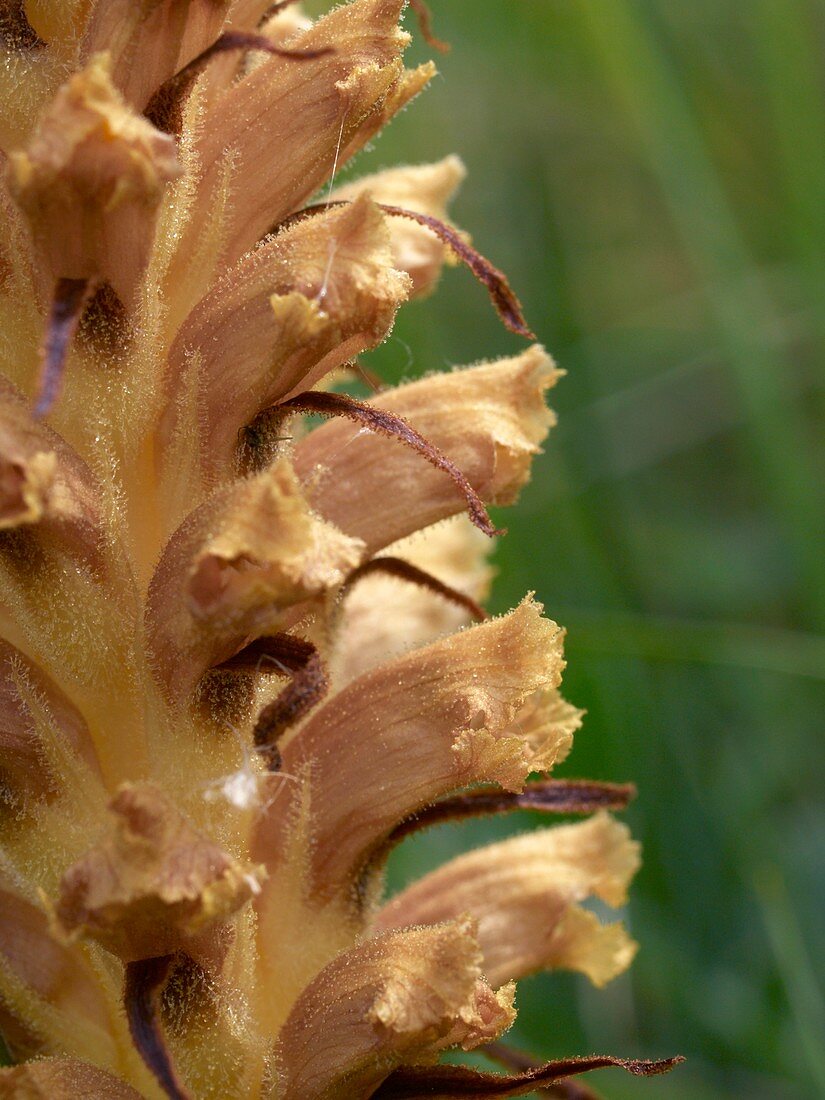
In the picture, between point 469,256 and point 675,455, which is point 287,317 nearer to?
point 469,256

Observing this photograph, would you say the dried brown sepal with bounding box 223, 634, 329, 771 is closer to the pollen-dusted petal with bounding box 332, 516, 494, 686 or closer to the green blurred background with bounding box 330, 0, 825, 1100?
the pollen-dusted petal with bounding box 332, 516, 494, 686

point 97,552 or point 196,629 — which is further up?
point 97,552

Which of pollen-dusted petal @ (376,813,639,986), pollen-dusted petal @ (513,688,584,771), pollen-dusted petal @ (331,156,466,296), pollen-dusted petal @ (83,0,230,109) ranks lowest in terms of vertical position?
pollen-dusted petal @ (376,813,639,986)

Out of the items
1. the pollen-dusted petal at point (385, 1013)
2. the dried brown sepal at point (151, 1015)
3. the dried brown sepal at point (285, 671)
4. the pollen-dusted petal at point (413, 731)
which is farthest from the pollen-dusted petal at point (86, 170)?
the pollen-dusted petal at point (385, 1013)

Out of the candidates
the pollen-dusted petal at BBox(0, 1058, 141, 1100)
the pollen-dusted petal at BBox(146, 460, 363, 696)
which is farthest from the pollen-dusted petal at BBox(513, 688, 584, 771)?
the pollen-dusted petal at BBox(0, 1058, 141, 1100)

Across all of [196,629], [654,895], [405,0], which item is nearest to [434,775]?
[196,629]

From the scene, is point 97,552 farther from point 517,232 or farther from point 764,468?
point 517,232

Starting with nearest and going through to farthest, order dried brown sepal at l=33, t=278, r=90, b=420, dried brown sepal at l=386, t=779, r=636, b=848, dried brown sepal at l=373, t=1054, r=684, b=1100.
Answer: dried brown sepal at l=33, t=278, r=90, b=420
dried brown sepal at l=373, t=1054, r=684, b=1100
dried brown sepal at l=386, t=779, r=636, b=848

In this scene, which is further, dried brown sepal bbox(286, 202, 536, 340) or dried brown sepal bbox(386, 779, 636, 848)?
dried brown sepal bbox(386, 779, 636, 848)
